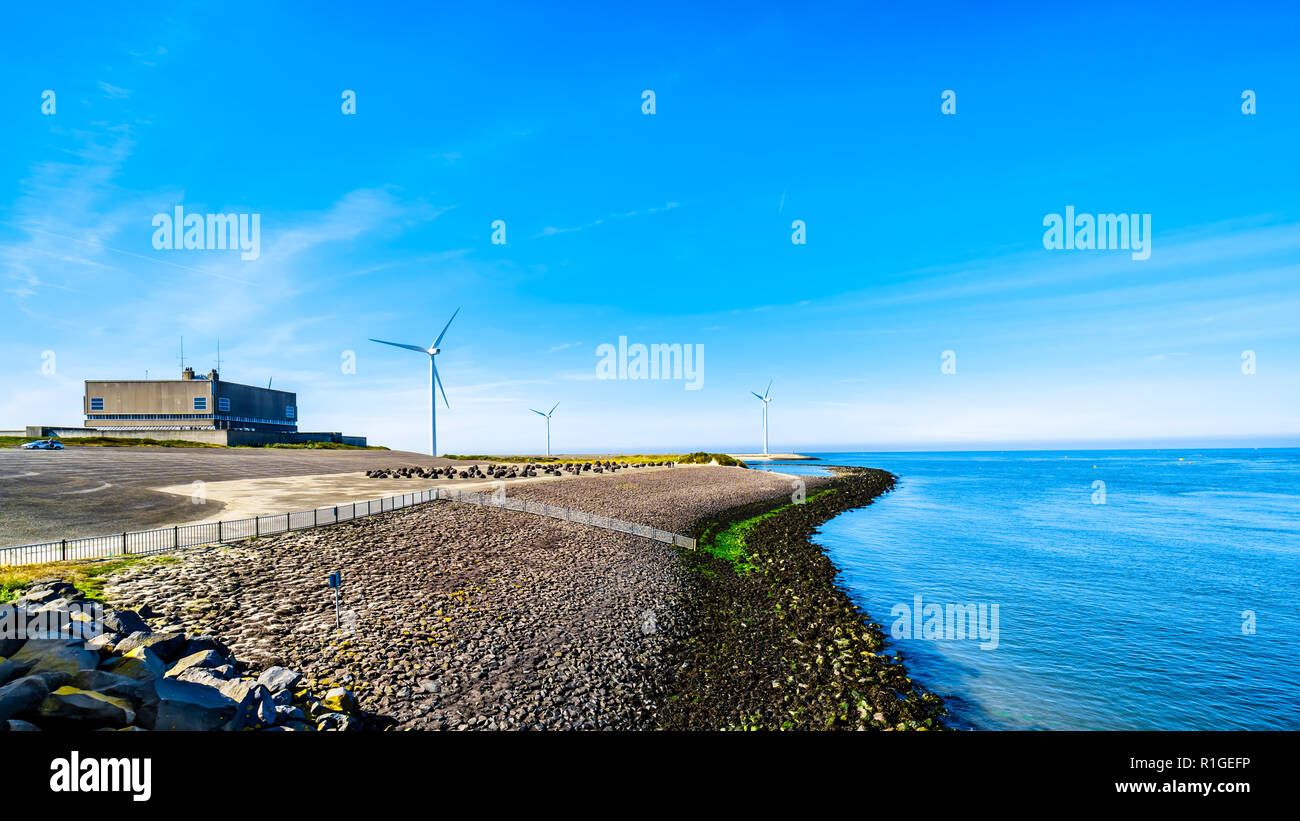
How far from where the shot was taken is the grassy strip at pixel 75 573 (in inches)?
568

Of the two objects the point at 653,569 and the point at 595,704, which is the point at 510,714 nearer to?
the point at 595,704

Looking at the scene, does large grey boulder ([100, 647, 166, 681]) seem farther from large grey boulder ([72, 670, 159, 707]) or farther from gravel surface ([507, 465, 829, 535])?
gravel surface ([507, 465, 829, 535])

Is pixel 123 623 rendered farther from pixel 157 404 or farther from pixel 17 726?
pixel 157 404

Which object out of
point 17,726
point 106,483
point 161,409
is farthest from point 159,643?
point 161,409

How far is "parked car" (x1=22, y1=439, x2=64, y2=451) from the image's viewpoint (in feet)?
199

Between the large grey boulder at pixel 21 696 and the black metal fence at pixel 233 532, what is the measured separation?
15.5m

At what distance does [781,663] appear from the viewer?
55.5ft

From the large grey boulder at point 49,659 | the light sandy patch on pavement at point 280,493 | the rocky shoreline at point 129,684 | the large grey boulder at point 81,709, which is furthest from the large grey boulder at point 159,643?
the light sandy patch on pavement at point 280,493

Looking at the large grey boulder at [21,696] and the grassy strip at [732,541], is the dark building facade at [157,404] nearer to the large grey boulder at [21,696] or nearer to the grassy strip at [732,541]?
the grassy strip at [732,541]

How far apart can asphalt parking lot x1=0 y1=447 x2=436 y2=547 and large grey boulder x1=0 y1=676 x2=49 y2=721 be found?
21263 mm

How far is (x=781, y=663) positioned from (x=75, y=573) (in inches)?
866

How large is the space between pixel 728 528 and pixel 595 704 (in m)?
30.2

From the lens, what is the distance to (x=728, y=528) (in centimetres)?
4269
